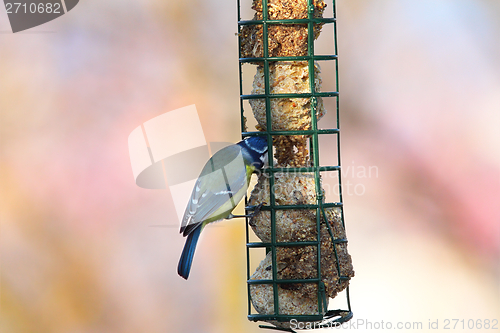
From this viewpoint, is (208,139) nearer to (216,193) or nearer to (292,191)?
(216,193)

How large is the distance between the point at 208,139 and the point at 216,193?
2490 mm

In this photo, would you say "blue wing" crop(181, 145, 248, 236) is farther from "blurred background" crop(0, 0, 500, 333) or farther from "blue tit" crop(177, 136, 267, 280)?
"blurred background" crop(0, 0, 500, 333)

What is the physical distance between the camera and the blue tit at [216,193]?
4.07m

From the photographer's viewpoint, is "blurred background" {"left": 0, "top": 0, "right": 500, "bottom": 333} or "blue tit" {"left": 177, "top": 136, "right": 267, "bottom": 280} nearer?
"blue tit" {"left": 177, "top": 136, "right": 267, "bottom": 280}

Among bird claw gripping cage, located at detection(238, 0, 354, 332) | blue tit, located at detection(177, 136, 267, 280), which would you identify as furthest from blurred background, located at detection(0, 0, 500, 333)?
bird claw gripping cage, located at detection(238, 0, 354, 332)

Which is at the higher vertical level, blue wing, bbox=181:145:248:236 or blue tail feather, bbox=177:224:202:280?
blue wing, bbox=181:145:248:236

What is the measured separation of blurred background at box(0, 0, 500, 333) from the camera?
630 centimetres

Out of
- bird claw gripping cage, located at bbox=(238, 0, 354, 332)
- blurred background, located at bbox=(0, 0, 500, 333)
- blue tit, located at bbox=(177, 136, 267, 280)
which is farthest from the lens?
blurred background, located at bbox=(0, 0, 500, 333)

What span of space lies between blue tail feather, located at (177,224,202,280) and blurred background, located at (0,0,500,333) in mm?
2322

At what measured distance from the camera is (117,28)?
6766 millimetres

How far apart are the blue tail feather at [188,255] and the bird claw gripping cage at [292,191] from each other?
62 centimetres

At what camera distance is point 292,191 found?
3664 mm

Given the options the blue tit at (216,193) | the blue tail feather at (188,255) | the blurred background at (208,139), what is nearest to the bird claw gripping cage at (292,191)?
the blue tit at (216,193)

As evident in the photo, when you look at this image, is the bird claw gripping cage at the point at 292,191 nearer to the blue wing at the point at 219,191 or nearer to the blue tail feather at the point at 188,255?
the blue wing at the point at 219,191
